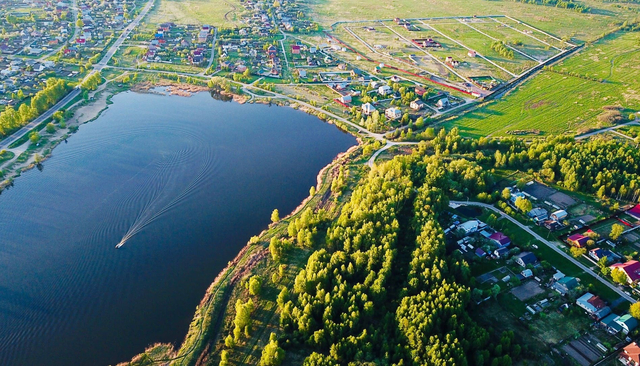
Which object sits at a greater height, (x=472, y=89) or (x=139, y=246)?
(x=472, y=89)

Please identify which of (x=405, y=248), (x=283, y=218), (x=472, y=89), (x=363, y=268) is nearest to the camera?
(x=363, y=268)

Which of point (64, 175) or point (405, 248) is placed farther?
point (64, 175)

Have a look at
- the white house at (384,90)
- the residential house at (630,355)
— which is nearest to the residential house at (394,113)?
the white house at (384,90)

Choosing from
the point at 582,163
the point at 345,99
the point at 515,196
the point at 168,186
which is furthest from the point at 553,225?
the point at 168,186

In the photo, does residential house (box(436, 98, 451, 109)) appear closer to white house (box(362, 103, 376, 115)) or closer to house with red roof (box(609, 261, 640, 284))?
white house (box(362, 103, 376, 115))

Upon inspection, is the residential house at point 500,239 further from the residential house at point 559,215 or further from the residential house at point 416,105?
the residential house at point 416,105

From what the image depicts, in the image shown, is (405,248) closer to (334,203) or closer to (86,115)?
(334,203)

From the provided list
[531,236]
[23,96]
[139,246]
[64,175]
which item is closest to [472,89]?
[531,236]
